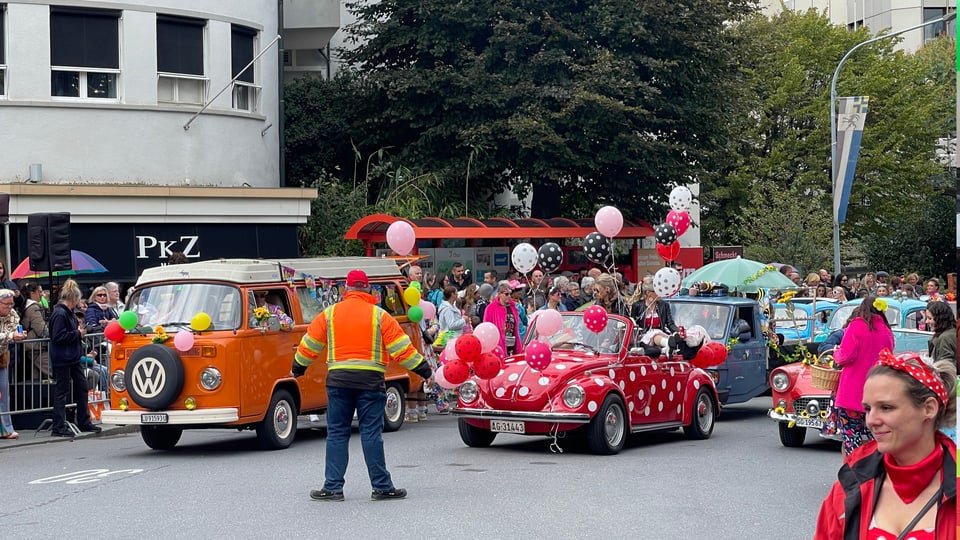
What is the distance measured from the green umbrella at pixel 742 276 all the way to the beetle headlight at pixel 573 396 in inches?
422

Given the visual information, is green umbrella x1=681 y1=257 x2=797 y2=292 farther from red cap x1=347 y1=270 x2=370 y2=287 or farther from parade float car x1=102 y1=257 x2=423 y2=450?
red cap x1=347 y1=270 x2=370 y2=287

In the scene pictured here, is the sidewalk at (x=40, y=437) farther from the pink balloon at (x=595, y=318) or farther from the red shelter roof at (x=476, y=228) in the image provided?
the red shelter roof at (x=476, y=228)

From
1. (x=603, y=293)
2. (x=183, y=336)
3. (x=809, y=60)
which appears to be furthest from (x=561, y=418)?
(x=809, y=60)

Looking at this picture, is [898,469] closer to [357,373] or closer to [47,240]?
[357,373]

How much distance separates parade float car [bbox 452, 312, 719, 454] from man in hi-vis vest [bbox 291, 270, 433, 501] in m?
2.74

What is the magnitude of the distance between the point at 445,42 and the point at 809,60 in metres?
27.1

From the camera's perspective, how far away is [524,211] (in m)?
40.1

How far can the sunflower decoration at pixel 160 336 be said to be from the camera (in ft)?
→ 47.4

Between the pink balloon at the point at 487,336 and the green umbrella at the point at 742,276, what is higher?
the green umbrella at the point at 742,276

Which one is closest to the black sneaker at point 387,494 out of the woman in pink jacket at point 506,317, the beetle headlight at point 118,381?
the beetle headlight at point 118,381

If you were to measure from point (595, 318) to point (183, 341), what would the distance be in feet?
13.8

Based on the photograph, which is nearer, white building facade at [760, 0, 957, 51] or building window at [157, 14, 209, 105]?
building window at [157, 14, 209, 105]

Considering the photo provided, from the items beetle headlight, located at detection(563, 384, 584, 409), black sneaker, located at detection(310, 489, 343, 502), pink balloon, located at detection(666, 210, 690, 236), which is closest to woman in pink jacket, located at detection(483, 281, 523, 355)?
pink balloon, located at detection(666, 210, 690, 236)

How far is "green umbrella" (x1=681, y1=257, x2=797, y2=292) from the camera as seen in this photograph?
79.6 feet
